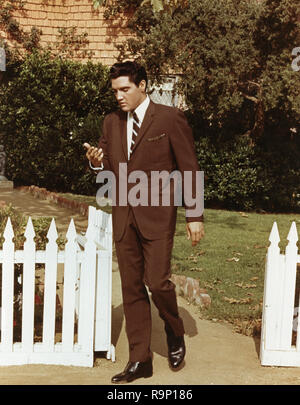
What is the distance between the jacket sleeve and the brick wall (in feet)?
40.3

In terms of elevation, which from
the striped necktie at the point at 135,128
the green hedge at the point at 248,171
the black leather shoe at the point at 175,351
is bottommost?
the black leather shoe at the point at 175,351

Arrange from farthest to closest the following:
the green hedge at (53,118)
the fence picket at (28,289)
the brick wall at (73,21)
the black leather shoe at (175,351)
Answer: the brick wall at (73,21), the green hedge at (53,118), the black leather shoe at (175,351), the fence picket at (28,289)

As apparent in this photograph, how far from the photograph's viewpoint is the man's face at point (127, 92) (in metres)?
4.23

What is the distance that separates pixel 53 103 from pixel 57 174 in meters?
1.70

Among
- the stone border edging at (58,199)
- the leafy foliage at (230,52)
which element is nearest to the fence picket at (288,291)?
the stone border edging at (58,199)

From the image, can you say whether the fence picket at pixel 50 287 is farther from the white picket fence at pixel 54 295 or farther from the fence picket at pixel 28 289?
the fence picket at pixel 28 289

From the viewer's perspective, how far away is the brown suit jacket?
424 centimetres

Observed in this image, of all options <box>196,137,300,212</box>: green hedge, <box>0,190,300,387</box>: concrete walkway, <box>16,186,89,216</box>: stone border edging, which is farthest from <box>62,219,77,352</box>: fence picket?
<box>196,137,300,212</box>: green hedge

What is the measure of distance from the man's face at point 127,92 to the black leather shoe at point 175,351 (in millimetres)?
1766

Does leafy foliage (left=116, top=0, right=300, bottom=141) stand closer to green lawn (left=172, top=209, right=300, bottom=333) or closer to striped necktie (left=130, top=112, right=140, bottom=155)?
green lawn (left=172, top=209, right=300, bottom=333)

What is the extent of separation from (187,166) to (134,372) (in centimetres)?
153

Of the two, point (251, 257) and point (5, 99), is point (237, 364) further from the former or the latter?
point (5, 99)

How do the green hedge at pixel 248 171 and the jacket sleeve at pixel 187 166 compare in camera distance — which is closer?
the jacket sleeve at pixel 187 166
